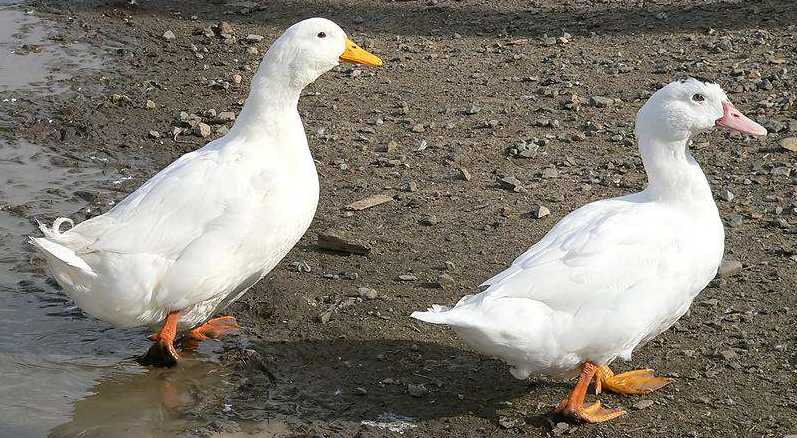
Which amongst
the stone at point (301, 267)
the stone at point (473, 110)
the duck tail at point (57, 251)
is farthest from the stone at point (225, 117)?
the duck tail at point (57, 251)

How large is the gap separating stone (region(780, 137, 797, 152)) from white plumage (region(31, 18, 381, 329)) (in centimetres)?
376

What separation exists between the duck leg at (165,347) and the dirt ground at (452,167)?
0.30 metres

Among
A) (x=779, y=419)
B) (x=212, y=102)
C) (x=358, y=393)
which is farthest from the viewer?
(x=212, y=102)

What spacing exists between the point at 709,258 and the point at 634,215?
0.41 metres

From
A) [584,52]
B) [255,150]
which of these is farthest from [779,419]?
[584,52]

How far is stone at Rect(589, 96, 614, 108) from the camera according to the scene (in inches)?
351

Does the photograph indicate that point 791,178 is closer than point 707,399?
No

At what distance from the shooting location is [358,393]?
561cm

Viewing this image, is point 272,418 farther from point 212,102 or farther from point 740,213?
point 212,102

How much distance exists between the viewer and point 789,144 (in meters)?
7.96

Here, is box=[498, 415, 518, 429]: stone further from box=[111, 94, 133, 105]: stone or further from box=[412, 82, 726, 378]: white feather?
box=[111, 94, 133, 105]: stone

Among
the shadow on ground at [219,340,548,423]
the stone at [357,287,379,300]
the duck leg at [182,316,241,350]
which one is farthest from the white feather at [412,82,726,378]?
the duck leg at [182,316,241,350]

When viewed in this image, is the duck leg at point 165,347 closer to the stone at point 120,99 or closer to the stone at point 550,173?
the stone at point 550,173

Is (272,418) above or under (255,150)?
under
